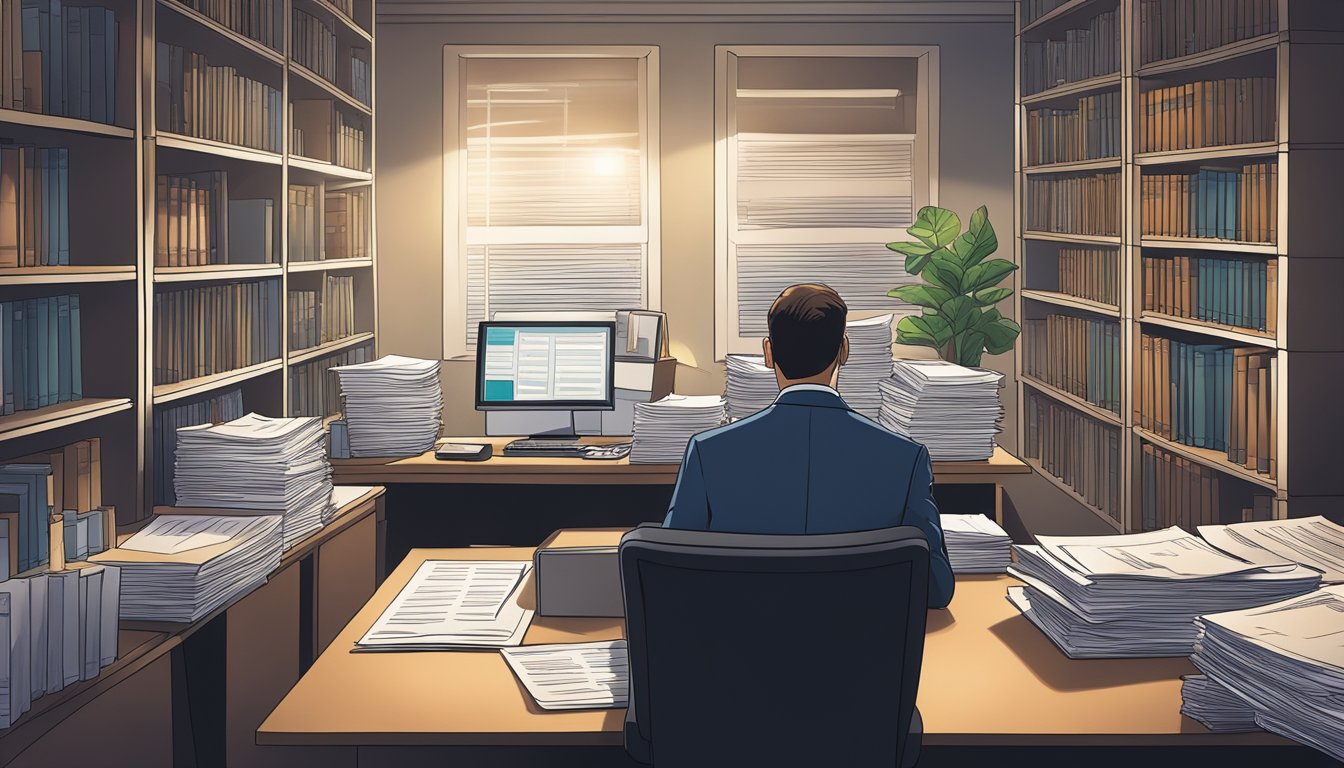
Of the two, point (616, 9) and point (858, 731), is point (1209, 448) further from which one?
point (616, 9)

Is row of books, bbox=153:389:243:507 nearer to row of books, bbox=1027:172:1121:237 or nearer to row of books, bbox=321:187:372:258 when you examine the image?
row of books, bbox=321:187:372:258

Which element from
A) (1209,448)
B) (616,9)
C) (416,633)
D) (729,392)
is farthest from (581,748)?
(616,9)

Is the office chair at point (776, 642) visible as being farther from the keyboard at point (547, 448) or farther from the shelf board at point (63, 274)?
the keyboard at point (547, 448)

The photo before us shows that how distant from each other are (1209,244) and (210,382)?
3091 mm

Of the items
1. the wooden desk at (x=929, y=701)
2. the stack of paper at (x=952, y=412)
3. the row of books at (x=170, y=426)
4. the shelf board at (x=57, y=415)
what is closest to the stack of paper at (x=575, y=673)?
the wooden desk at (x=929, y=701)

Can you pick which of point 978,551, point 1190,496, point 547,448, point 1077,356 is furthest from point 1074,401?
point 978,551

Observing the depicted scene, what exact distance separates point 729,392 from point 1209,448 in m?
1.58

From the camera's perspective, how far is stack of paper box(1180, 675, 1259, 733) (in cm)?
159

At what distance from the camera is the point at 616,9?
572 centimetres

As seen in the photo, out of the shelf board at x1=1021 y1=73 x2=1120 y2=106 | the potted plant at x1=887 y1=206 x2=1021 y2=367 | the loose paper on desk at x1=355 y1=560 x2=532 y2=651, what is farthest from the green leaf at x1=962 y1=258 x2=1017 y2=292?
the loose paper on desk at x1=355 y1=560 x2=532 y2=651

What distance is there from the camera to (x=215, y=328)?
333 centimetres

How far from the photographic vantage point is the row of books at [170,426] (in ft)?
9.78

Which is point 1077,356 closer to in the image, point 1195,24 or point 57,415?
point 1195,24

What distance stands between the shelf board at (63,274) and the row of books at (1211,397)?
119 inches
